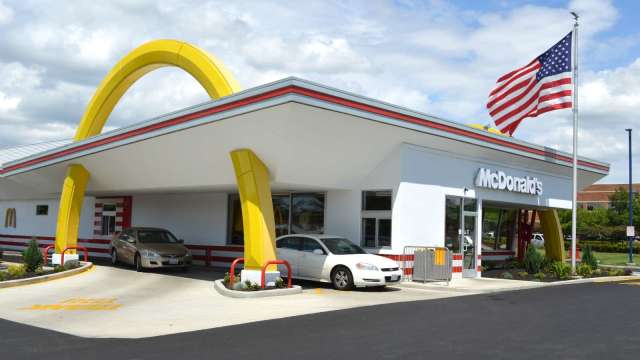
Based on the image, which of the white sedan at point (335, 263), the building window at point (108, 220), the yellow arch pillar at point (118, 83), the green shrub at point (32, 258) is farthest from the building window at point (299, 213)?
the building window at point (108, 220)

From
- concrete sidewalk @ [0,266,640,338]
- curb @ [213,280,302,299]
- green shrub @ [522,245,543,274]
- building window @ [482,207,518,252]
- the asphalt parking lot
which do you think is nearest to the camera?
the asphalt parking lot

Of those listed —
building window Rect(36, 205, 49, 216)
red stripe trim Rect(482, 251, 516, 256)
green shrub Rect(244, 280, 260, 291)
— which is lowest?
green shrub Rect(244, 280, 260, 291)

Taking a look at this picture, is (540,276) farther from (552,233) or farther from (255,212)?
(255,212)

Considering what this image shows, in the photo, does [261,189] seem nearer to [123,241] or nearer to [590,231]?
[123,241]

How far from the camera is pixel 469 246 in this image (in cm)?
2253

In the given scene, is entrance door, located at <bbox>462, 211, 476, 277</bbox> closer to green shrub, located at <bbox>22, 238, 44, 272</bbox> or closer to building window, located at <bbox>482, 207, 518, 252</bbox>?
building window, located at <bbox>482, 207, 518, 252</bbox>

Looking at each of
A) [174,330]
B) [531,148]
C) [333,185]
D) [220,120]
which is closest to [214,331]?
[174,330]

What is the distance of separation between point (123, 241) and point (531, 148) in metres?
15.3

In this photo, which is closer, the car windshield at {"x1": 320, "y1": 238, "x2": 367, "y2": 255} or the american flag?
the car windshield at {"x1": 320, "y1": 238, "x2": 367, "y2": 255}

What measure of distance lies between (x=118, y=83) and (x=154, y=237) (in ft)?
20.0

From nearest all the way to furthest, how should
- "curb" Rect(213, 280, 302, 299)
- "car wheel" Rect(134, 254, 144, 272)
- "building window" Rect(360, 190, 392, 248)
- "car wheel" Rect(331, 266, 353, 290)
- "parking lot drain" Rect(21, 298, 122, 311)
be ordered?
"parking lot drain" Rect(21, 298, 122, 311)
"curb" Rect(213, 280, 302, 299)
"car wheel" Rect(331, 266, 353, 290)
"building window" Rect(360, 190, 392, 248)
"car wheel" Rect(134, 254, 144, 272)

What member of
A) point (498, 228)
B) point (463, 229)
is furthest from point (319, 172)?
point (498, 228)

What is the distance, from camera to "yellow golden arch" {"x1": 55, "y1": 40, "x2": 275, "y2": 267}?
16.8 metres

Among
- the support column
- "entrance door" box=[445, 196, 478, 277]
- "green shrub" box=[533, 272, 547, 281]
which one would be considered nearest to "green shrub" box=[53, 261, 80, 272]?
the support column
